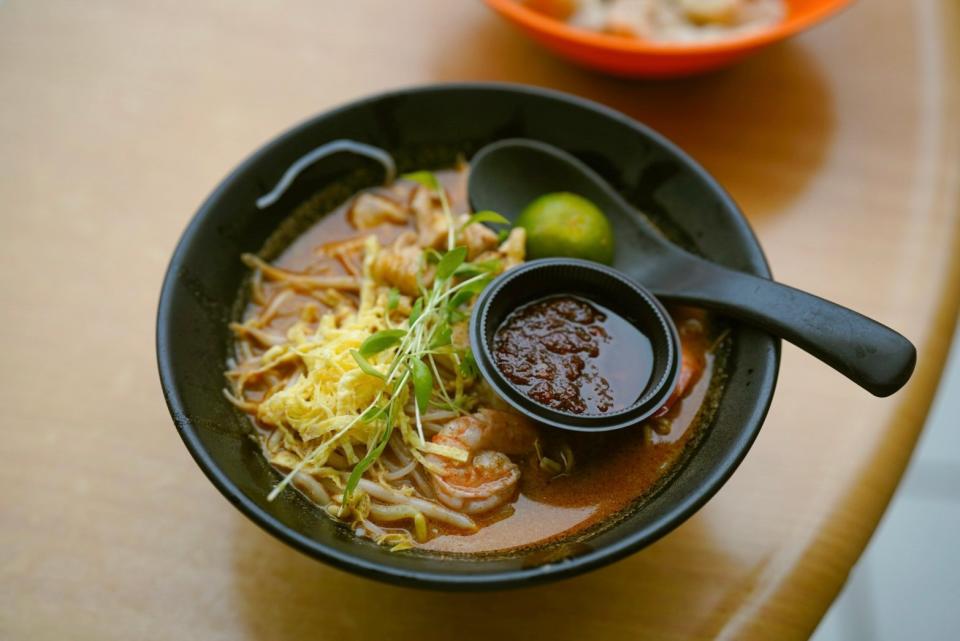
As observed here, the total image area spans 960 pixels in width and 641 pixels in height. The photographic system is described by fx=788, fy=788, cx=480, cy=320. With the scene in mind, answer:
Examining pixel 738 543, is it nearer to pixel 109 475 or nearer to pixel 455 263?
pixel 455 263

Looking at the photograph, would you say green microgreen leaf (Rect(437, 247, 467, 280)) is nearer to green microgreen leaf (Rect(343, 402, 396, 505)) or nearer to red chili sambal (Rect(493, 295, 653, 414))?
red chili sambal (Rect(493, 295, 653, 414))

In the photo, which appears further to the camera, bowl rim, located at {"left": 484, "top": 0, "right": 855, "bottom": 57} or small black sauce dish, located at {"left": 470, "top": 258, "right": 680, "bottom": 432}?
bowl rim, located at {"left": 484, "top": 0, "right": 855, "bottom": 57}

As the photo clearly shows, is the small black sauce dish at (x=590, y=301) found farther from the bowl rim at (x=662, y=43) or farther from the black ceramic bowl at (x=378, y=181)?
the bowl rim at (x=662, y=43)

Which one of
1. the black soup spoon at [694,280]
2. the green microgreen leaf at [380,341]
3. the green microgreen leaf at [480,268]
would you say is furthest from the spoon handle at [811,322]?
the green microgreen leaf at [380,341]

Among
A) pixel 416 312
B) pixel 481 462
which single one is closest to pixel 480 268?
pixel 416 312

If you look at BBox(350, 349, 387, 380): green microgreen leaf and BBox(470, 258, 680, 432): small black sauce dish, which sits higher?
BBox(470, 258, 680, 432): small black sauce dish

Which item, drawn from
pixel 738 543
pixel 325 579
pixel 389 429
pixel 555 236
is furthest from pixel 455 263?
pixel 738 543

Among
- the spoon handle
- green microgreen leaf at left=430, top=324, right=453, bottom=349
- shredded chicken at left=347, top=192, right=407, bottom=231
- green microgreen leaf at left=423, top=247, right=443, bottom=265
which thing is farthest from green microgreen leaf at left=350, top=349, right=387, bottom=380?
the spoon handle
